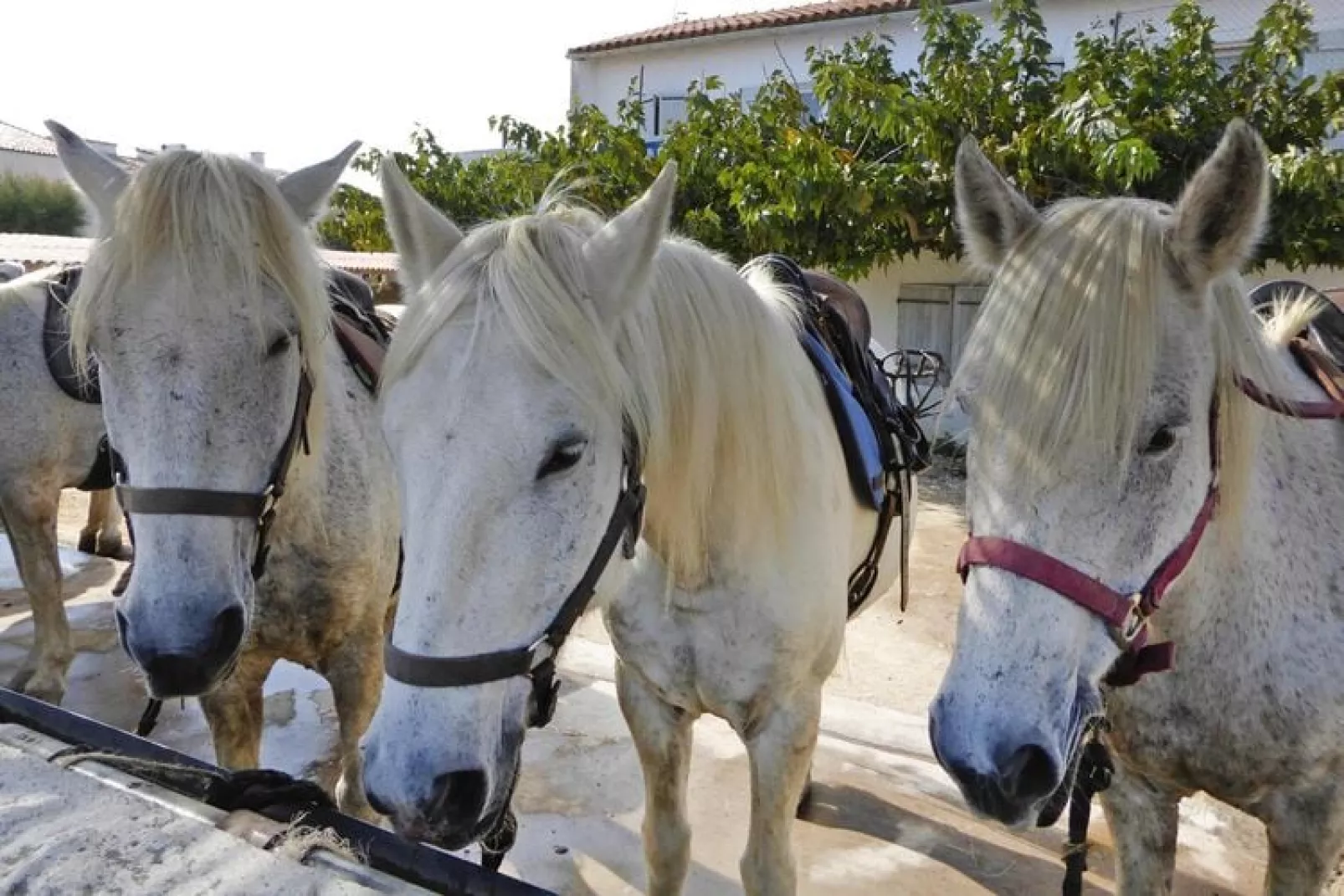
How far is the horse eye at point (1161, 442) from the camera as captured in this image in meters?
1.31

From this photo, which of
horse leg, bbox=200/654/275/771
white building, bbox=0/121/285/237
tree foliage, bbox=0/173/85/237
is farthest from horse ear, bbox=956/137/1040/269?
white building, bbox=0/121/285/237

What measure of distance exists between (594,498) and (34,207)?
32.5 metres

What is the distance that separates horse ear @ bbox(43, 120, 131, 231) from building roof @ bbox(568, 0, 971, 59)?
10004 mm

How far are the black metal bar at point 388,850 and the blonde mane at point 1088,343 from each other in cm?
105

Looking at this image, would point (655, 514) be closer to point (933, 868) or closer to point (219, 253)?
point (219, 253)

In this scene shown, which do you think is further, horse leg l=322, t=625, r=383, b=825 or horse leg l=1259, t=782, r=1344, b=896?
horse leg l=322, t=625, r=383, b=825

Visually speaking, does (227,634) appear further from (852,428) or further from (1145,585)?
(1145,585)

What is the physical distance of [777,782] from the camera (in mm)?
2092

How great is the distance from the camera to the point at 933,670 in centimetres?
432

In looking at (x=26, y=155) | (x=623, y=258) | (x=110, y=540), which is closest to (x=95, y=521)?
(x=110, y=540)

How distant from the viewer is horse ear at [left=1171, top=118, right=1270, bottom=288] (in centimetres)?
125

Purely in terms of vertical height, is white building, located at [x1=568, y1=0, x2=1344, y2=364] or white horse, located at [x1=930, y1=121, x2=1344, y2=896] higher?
white building, located at [x1=568, y1=0, x2=1344, y2=364]

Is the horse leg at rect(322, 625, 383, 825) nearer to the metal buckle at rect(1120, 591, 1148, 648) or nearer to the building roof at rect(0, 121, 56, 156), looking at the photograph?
the metal buckle at rect(1120, 591, 1148, 648)

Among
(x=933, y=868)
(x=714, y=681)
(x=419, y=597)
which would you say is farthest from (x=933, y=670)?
(x=419, y=597)
